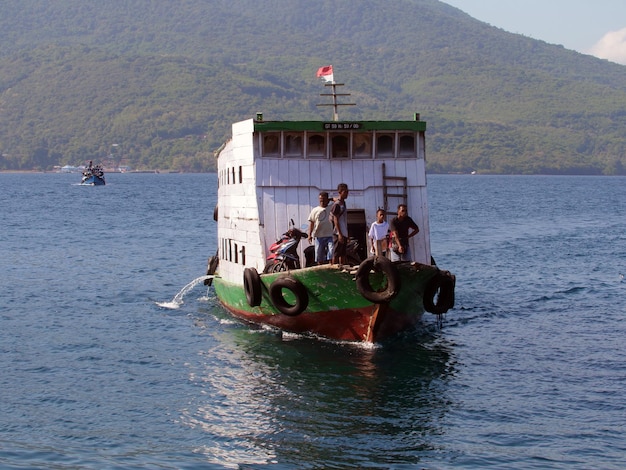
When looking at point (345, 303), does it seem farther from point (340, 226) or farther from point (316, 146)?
point (316, 146)

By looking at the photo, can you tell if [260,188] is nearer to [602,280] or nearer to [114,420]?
[114,420]

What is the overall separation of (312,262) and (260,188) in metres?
2.35

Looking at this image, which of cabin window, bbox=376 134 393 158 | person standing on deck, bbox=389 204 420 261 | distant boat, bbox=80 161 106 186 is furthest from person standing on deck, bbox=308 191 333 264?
distant boat, bbox=80 161 106 186

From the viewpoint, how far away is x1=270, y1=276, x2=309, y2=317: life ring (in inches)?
922

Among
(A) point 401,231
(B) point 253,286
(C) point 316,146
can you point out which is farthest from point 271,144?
(A) point 401,231

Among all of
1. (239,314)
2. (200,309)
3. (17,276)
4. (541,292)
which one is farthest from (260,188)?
(17,276)

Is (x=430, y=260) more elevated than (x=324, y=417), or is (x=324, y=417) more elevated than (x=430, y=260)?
(x=430, y=260)

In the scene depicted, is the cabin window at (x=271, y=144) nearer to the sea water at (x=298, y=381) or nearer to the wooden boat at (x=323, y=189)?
the wooden boat at (x=323, y=189)

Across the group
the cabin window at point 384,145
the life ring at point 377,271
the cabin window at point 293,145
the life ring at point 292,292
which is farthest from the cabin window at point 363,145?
the life ring at point 377,271

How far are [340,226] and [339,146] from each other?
3366 mm

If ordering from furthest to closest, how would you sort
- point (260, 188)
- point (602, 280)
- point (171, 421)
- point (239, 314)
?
point (602, 280)
point (239, 314)
point (260, 188)
point (171, 421)

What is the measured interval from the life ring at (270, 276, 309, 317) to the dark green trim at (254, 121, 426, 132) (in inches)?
161

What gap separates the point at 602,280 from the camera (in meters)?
37.3

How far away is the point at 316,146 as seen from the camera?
2591 centimetres
